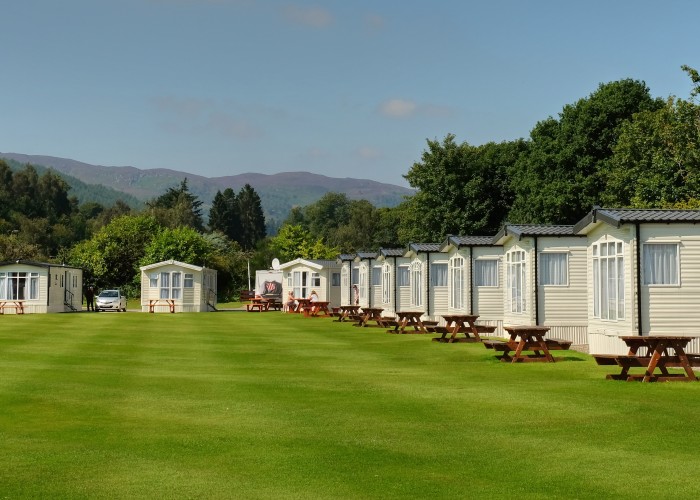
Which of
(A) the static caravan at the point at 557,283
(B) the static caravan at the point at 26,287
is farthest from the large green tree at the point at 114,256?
(A) the static caravan at the point at 557,283

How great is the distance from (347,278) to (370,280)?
246 inches

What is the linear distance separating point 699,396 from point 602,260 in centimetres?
940

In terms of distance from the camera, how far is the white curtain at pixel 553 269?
32375 mm

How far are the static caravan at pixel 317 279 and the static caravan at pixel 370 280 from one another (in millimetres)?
8522

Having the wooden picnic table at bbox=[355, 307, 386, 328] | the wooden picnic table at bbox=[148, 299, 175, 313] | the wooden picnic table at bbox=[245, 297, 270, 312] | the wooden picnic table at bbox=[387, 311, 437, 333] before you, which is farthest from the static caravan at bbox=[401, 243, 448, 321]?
the wooden picnic table at bbox=[245, 297, 270, 312]

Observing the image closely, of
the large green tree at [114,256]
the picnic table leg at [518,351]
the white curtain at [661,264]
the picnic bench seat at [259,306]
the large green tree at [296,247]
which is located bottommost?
the picnic table leg at [518,351]

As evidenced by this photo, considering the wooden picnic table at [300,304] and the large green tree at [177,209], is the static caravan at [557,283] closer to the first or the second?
the wooden picnic table at [300,304]

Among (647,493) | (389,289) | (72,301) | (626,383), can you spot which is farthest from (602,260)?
(72,301)

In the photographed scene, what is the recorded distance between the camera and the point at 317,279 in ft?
226

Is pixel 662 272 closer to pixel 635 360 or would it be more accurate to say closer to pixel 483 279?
pixel 635 360

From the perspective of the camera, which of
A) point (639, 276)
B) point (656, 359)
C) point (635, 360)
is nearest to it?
point (635, 360)

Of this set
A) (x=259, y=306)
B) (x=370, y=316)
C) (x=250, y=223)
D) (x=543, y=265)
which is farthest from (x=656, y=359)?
(x=250, y=223)

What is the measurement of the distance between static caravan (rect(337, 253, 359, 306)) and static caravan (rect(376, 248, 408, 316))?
626cm

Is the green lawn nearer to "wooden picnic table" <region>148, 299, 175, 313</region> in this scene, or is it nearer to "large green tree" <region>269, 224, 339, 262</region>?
"wooden picnic table" <region>148, 299, 175, 313</region>
